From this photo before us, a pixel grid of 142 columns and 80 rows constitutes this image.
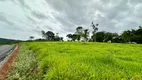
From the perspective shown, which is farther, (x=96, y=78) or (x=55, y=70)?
(x=55, y=70)

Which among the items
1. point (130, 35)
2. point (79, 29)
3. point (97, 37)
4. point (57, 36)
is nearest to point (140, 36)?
point (130, 35)

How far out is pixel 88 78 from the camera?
27.5 ft

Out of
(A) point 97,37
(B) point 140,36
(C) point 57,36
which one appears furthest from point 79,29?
(B) point 140,36

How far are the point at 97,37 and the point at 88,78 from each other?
95.1 metres

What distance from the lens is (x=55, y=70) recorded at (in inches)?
385

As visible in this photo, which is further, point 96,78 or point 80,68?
point 80,68

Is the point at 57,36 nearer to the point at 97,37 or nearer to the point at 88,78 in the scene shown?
the point at 97,37

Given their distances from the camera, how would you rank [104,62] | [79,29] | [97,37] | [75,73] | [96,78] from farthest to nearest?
1. [79,29]
2. [97,37]
3. [104,62]
4. [75,73]
5. [96,78]

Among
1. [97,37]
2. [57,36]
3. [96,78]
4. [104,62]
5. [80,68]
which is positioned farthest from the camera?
[57,36]

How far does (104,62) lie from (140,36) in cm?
7058

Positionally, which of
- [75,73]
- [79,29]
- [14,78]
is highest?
[79,29]

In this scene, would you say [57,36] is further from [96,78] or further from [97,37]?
[96,78]

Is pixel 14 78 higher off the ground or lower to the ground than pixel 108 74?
lower

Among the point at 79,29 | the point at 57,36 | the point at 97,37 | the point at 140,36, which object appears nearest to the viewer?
the point at 140,36
